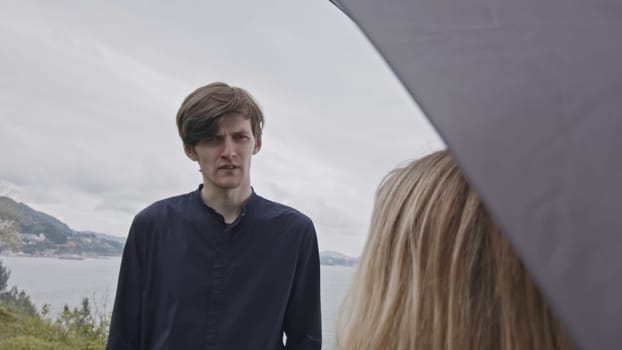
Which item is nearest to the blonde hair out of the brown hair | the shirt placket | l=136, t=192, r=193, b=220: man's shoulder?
the shirt placket

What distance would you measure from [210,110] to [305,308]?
0.75 m

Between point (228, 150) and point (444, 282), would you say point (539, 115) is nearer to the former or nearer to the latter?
point (444, 282)

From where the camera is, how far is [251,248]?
203cm

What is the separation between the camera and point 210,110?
200 cm

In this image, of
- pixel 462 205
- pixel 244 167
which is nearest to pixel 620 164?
pixel 462 205

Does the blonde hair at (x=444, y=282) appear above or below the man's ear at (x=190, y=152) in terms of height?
below

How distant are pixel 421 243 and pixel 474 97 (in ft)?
0.90

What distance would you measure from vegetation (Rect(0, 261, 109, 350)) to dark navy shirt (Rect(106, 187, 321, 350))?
4.40 m

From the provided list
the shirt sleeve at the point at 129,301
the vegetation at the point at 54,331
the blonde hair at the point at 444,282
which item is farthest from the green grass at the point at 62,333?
the blonde hair at the point at 444,282

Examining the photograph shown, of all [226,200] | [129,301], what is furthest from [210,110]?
[129,301]

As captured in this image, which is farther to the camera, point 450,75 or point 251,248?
point 251,248

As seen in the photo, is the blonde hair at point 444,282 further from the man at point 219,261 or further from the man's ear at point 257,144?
the man's ear at point 257,144

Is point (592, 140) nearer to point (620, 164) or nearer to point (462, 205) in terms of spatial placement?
point (620, 164)

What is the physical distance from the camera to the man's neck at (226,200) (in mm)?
Answer: 2064
